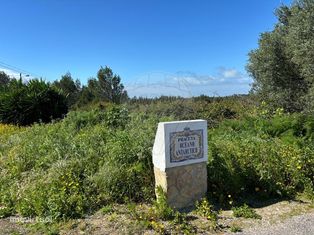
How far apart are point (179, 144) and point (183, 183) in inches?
22.7

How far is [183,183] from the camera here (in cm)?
521

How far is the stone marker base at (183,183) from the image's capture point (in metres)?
5.10

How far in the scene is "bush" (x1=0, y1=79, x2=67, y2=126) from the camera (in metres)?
13.6

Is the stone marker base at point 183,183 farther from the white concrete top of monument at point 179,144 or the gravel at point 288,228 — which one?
the gravel at point 288,228

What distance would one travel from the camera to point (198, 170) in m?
5.36

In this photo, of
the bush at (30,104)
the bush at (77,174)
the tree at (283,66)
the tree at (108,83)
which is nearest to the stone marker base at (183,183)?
the bush at (77,174)

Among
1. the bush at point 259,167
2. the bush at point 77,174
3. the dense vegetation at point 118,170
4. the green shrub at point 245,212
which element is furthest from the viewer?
the bush at point 259,167

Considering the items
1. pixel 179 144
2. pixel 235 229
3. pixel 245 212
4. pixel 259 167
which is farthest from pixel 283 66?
pixel 235 229

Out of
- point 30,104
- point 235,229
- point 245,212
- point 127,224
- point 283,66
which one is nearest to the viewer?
point 235,229

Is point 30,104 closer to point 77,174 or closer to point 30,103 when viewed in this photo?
point 30,103

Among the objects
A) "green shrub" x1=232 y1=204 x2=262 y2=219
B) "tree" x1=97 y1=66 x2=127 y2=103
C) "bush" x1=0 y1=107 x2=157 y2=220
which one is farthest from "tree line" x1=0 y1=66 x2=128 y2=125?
"tree" x1=97 y1=66 x2=127 y2=103

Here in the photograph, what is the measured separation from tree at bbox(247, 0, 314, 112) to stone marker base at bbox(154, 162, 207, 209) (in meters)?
7.19

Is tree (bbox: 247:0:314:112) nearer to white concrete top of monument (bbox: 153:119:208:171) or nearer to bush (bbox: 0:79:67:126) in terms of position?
white concrete top of monument (bbox: 153:119:208:171)

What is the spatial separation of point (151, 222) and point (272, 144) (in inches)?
130
